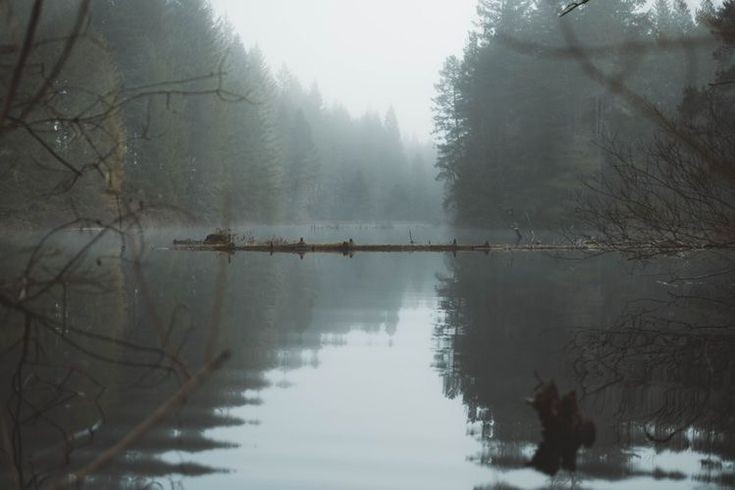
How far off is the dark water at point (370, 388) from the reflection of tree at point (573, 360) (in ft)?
0.08

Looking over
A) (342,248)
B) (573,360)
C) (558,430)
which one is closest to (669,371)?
(573,360)

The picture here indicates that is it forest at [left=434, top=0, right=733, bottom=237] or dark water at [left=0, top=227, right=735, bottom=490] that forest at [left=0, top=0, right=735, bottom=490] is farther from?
forest at [left=434, top=0, right=733, bottom=237]

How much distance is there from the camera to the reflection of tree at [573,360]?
15.8 ft

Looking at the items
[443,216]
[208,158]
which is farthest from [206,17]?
[443,216]

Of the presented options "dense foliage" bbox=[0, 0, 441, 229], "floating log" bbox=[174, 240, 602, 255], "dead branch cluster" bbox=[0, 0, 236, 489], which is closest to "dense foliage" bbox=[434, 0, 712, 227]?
"floating log" bbox=[174, 240, 602, 255]

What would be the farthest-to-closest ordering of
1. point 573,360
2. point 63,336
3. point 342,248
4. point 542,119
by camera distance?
point 542,119 < point 342,248 < point 573,360 < point 63,336

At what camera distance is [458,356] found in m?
7.89

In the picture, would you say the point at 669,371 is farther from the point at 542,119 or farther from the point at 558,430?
the point at 542,119

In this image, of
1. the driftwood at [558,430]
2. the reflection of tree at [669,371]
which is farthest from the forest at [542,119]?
the driftwood at [558,430]

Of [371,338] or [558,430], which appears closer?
[558,430]

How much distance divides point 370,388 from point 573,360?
1.85m

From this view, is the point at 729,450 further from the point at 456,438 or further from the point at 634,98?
the point at 634,98

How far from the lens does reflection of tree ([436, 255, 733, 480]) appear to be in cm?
482

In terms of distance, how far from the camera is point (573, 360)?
726 centimetres
